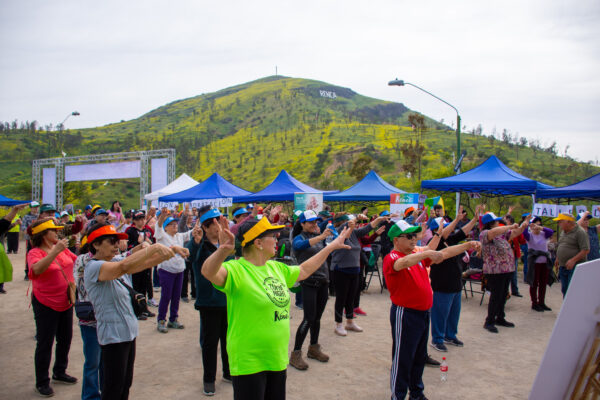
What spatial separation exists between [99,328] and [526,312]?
7.70 meters

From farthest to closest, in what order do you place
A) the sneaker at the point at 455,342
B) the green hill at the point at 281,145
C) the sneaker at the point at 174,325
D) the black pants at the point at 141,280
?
the green hill at the point at 281,145
the black pants at the point at 141,280
the sneaker at the point at 174,325
the sneaker at the point at 455,342

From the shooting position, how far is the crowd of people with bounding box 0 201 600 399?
2588 mm

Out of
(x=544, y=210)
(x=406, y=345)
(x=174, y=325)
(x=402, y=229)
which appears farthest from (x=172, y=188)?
(x=406, y=345)

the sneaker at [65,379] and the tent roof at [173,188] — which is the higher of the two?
the tent roof at [173,188]

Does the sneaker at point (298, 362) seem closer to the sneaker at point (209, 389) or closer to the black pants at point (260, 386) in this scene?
the sneaker at point (209, 389)

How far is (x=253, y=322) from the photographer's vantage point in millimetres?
2562

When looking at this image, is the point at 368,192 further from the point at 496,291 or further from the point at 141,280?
the point at 141,280

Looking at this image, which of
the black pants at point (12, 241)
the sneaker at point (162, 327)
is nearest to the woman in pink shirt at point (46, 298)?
the sneaker at point (162, 327)

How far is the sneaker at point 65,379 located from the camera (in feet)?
14.8

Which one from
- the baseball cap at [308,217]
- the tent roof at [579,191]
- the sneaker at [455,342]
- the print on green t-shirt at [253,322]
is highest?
the tent roof at [579,191]

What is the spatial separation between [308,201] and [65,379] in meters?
8.71

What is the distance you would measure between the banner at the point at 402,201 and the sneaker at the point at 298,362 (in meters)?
6.79

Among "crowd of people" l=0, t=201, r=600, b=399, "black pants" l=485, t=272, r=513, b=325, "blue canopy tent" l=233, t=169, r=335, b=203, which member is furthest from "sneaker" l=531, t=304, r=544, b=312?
"blue canopy tent" l=233, t=169, r=335, b=203

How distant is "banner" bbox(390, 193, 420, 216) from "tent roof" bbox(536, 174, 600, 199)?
11.0 feet
